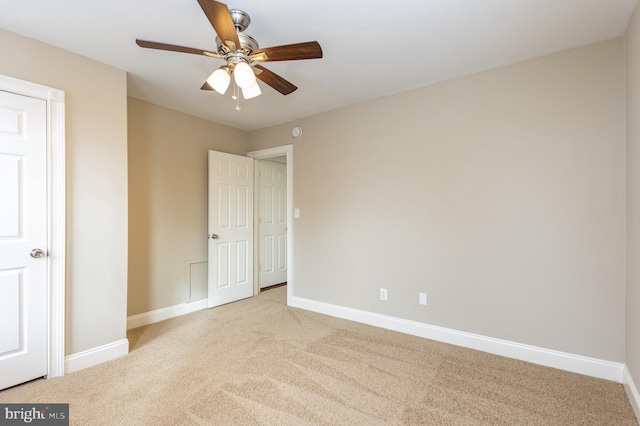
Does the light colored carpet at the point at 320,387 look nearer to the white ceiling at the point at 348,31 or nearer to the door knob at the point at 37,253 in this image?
the door knob at the point at 37,253

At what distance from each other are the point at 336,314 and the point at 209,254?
1788mm

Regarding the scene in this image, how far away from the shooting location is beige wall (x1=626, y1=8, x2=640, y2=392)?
1845 mm

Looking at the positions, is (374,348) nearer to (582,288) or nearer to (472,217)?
(472,217)

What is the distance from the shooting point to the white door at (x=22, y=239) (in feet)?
6.76

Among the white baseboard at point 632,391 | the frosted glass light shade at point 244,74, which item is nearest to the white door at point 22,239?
the frosted glass light shade at point 244,74

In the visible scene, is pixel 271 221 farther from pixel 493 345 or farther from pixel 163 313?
pixel 493 345

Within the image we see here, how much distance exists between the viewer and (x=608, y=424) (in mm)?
1729

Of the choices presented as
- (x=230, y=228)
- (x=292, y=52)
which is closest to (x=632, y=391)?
(x=292, y=52)

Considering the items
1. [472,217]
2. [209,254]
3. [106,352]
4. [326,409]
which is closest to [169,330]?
[106,352]

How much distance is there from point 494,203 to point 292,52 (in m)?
2.07

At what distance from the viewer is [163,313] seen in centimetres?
348

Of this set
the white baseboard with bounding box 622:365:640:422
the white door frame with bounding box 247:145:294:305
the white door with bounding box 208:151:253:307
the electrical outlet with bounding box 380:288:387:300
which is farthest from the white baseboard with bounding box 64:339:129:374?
the white baseboard with bounding box 622:365:640:422

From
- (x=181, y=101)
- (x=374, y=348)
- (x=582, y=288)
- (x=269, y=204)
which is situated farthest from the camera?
(x=269, y=204)

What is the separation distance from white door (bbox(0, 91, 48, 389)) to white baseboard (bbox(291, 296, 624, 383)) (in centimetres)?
264
